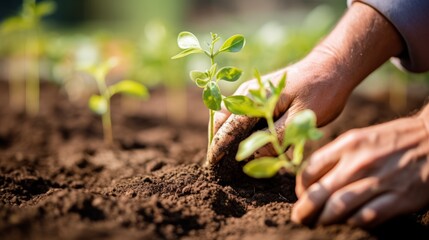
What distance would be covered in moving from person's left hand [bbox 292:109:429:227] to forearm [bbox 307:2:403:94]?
20.6 inches

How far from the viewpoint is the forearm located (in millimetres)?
1852

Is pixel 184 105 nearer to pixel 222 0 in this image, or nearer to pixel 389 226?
pixel 389 226

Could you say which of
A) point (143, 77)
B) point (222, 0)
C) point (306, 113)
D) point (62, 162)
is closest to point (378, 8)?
point (306, 113)

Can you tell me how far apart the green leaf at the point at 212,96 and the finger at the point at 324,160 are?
14.5 inches

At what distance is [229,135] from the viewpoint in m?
1.68

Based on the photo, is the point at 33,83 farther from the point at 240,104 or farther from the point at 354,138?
the point at 354,138

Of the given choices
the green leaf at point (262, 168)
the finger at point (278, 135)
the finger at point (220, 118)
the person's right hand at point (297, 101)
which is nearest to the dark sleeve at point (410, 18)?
the person's right hand at point (297, 101)

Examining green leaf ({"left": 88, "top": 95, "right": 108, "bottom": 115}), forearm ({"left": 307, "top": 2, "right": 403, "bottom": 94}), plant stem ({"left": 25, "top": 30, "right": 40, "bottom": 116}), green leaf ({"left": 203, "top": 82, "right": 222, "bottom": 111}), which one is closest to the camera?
green leaf ({"left": 203, "top": 82, "right": 222, "bottom": 111})

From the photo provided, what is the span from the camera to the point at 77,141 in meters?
2.96

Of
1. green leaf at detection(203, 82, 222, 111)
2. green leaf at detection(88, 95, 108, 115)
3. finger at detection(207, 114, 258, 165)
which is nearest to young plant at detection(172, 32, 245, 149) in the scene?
green leaf at detection(203, 82, 222, 111)

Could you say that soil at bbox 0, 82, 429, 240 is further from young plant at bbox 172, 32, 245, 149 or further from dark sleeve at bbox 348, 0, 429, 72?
dark sleeve at bbox 348, 0, 429, 72

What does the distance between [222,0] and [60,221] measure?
10244 mm

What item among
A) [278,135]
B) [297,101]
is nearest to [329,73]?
[297,101]

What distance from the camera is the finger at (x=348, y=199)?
1291 millimetres
